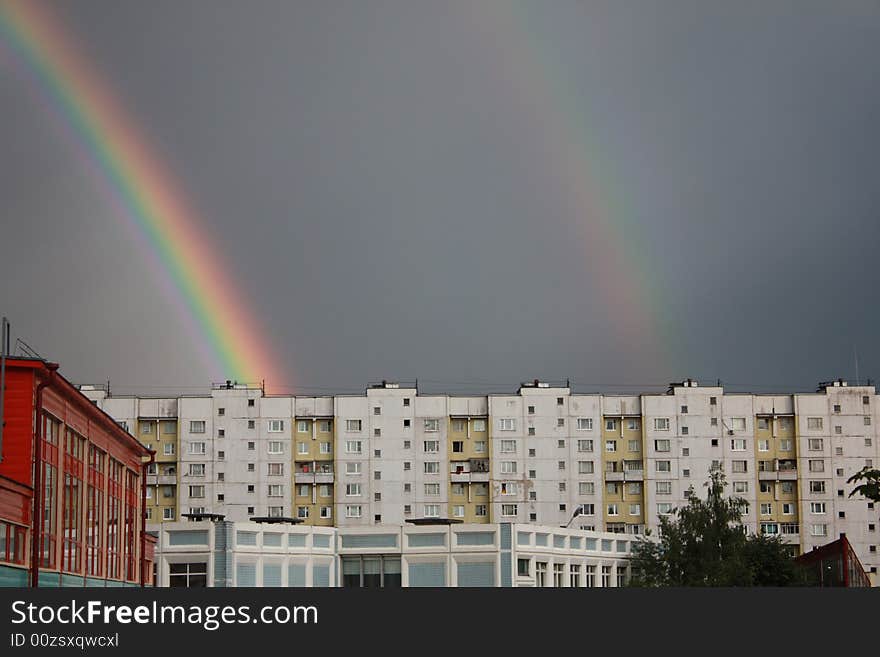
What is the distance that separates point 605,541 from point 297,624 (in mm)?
104064

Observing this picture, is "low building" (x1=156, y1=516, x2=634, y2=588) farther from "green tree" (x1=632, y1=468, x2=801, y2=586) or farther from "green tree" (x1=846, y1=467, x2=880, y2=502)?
"green tree" (x1=846, y1=467, x2=880, y2=502)

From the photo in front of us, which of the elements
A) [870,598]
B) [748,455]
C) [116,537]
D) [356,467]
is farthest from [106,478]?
[748,455]

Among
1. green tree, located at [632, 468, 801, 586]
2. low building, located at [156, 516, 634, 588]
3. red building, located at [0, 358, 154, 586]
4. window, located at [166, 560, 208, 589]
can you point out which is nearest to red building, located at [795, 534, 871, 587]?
green tree, located at [632, 468, 801, 586]

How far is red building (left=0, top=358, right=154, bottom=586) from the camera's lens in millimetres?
51438

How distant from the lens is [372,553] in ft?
372

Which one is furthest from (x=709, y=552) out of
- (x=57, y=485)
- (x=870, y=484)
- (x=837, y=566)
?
(x=870, y=484)

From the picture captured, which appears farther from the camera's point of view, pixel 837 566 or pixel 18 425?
pixel 837 566

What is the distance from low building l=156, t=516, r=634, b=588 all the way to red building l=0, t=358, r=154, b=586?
28.9 meters

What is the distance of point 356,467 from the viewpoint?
157m

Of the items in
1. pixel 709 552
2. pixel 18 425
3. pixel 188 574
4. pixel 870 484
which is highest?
pixel 18 425

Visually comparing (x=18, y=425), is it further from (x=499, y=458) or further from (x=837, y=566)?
(x=499, y=458)

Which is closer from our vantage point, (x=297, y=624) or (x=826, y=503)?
(x=297, y=624)

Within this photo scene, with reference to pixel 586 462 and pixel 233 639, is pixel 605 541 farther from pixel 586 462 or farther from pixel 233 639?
pixel 233 639

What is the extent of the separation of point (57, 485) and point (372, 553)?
5783 cm
